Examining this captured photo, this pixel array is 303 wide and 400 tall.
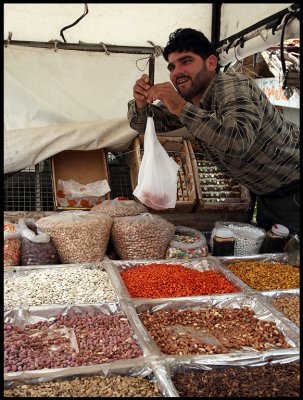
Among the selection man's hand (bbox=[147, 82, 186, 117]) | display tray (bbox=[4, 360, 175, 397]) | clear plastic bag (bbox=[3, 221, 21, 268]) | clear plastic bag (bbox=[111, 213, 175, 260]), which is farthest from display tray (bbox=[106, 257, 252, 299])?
man's hand (bbox=[147, 82, 186, 117])

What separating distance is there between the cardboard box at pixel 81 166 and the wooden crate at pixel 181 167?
0.25 metres

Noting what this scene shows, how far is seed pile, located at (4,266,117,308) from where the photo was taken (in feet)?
7.82

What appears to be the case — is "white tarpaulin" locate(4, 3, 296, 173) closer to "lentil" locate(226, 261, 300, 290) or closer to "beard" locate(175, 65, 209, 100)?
"beard" locate(175, 65, 209, 100)

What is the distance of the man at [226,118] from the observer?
2354 millimetres

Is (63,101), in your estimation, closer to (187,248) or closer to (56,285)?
(187,248)

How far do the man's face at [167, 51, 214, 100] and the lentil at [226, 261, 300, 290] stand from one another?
1.16 metres

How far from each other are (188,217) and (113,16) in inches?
68.5

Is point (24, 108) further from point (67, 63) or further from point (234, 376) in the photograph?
point (234, 376)

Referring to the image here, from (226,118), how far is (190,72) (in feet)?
1.74

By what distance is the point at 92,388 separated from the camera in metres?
1.66

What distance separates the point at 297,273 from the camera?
290 cm

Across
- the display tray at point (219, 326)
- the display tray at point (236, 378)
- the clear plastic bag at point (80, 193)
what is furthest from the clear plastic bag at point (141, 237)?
the display tray at point (236, 378)

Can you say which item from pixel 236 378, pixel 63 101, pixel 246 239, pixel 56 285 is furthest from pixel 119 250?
pixel 236 378

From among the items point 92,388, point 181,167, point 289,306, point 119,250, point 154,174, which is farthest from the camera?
point 181,167
